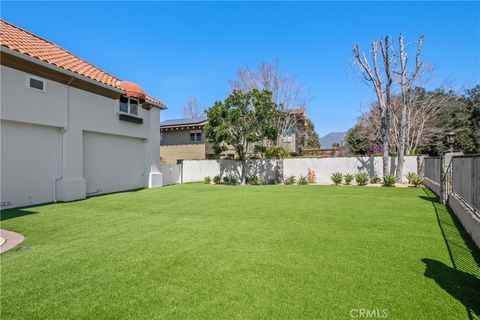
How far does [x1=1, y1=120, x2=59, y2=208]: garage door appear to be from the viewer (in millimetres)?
9117

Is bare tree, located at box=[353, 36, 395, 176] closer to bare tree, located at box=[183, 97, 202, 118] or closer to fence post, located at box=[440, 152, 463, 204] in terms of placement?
fence post, located at box=[440, 152, 463, 204]

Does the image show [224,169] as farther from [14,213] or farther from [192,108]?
[192,108]

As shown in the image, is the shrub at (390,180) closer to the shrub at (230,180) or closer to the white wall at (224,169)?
the white wall at (224,169)

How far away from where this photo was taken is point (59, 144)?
35.7 ft

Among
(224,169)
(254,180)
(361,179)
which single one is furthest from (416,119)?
(224,169)

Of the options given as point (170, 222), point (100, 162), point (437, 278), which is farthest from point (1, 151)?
point (437, 278)

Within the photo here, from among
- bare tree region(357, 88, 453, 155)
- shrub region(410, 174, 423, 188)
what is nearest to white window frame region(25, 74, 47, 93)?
shrub region(410, 174, 423, 188)

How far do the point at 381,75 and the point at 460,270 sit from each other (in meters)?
17.6

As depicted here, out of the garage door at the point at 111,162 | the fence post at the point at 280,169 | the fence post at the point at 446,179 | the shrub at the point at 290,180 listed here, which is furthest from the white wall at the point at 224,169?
the fence post at the point at 446,179

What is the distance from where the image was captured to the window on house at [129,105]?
1470cm

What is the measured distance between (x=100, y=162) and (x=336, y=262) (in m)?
12.6

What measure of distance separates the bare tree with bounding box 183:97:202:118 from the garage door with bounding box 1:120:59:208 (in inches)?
1307

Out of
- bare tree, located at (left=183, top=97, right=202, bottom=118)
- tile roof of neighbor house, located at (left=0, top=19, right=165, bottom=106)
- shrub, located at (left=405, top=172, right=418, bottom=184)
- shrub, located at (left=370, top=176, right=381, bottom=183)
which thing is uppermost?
bare tree, located at (left=183, top=97, right=202, bottom=118)

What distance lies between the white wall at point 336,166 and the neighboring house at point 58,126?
11154 millimetres
